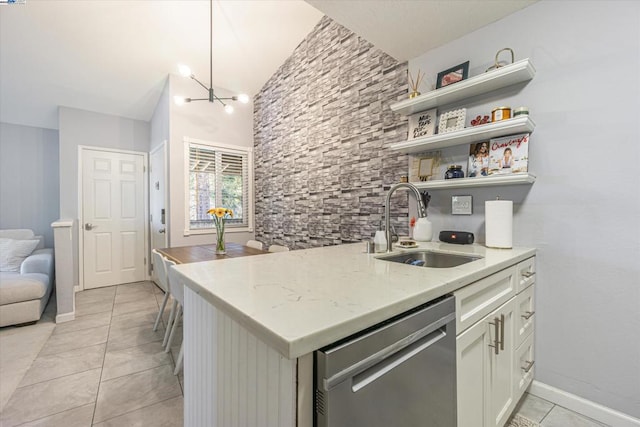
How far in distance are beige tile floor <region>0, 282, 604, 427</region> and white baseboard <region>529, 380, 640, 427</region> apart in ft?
0.10

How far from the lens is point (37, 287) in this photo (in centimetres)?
284

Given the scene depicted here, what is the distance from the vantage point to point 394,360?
2.31 feet

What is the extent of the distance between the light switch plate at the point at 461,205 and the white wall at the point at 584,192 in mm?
198

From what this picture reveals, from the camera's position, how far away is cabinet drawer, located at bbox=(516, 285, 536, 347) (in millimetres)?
1424

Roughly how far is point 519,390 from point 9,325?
437cm

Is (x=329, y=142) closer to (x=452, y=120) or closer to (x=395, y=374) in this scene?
(x=452, y=120)

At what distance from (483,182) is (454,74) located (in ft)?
2.60

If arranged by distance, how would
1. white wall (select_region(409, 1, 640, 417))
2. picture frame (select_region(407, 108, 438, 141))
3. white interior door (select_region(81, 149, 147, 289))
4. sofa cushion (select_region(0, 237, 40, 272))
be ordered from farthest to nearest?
white interior door (select_region(81, 149, 147, 289)) < sofa cushion (select_region(0, 237, 40, 272)) < picture frame (select_region(407, 108, 438, 141)) < white wall (select_region(409, 1, 640, 417))

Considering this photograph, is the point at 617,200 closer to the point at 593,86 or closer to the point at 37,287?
the point at 593,86

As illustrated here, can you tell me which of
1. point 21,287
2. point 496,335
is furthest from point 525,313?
point 21,287

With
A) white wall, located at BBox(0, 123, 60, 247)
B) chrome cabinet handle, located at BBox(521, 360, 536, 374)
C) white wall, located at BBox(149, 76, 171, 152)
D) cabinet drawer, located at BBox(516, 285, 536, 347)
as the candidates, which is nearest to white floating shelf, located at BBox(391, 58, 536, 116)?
cabinet drawer, located at BBox(516, 285, 536, 347)

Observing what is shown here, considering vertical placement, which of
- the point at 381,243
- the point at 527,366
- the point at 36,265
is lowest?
the point at 527,366

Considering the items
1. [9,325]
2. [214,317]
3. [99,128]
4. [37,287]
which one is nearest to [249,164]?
[99,128]

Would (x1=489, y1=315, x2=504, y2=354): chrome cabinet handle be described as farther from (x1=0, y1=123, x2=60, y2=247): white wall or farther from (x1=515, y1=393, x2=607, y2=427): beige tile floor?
(x1=0, y1=123, x2=60, y2=247): white wall
